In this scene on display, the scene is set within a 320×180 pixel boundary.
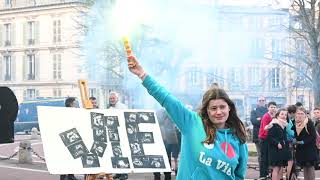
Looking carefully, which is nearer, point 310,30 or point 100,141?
point 100,141

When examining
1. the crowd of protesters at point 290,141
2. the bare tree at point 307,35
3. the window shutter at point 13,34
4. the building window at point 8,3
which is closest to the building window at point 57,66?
the window shutter at point 13,34

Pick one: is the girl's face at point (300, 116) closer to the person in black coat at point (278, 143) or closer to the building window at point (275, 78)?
the person in black coat at point (278, 143)

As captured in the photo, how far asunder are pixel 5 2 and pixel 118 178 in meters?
55.2

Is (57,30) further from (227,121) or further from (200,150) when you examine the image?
(200,150)

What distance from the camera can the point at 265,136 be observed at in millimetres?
11672

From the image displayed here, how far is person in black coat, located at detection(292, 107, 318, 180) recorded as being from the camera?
11086 millimetres

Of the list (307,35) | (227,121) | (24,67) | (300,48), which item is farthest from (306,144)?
(24,67)

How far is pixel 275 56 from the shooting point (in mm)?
26062

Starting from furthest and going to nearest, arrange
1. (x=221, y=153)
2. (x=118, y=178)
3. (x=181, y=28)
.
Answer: (x=181, y=28)
(x=118, y=178)
(x=221, y=153)

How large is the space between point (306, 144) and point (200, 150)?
7278 mm

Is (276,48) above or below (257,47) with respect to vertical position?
above

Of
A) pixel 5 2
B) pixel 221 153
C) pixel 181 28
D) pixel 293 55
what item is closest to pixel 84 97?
pixel 221 153

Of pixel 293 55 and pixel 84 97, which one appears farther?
pixel 293 55

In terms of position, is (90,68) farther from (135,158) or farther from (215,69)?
(135,158)
